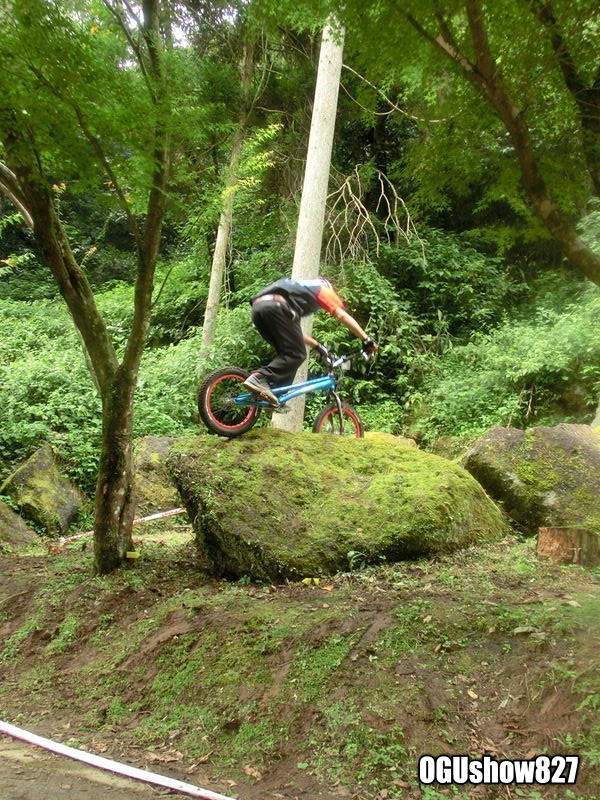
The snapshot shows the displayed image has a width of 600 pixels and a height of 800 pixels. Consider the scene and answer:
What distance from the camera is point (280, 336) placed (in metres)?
5.52

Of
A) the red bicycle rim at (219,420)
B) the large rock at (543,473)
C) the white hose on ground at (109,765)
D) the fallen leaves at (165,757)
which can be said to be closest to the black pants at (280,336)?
the red bicycle rim at (219,420)

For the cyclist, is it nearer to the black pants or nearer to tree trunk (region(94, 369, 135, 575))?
the black pants

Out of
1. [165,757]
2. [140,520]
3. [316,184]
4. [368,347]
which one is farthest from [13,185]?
[316,184]

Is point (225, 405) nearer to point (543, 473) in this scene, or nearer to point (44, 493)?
point (543, 473)

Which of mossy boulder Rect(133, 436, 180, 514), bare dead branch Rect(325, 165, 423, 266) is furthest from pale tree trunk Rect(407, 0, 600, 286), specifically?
bare dead branch Rect(325, 165, 423, 266)

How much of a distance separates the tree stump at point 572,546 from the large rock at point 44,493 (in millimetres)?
6145

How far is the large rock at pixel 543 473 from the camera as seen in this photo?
6.24 meters

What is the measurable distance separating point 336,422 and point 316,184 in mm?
4278

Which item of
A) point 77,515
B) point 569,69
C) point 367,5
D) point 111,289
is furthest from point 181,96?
point 111,289

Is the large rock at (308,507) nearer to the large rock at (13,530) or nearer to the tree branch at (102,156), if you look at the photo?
the tree branch at (102,156)

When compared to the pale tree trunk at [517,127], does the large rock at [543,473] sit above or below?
below

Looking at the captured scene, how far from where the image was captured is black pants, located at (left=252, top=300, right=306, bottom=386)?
547 cm

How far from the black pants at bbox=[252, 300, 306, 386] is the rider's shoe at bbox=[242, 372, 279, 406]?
0.06m

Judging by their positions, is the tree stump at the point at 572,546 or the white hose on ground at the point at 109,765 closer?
the white hose on ground at the point at 109,765
